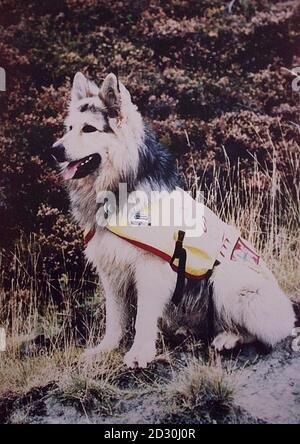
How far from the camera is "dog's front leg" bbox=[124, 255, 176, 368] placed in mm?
3078

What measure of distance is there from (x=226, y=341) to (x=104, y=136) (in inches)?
47.7

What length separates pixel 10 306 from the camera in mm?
3371

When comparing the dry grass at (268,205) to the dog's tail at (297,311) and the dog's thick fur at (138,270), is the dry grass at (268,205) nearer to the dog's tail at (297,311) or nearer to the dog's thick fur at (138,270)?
the dog's tail at (297,311)

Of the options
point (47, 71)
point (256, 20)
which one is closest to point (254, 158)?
point (256, 20)

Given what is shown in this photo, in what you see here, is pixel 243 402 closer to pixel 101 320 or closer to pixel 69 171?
pixel 101 320

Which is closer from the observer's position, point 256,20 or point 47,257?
point 47,257

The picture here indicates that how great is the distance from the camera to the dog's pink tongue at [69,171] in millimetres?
3206

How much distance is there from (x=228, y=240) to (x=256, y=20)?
1440mm

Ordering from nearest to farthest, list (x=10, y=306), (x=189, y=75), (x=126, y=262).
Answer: (x=126, y=262), (x=10, y=306), (x=189, y=75)

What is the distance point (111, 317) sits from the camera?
10.6ft

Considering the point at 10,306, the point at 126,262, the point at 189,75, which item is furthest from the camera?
the point at 189,75
